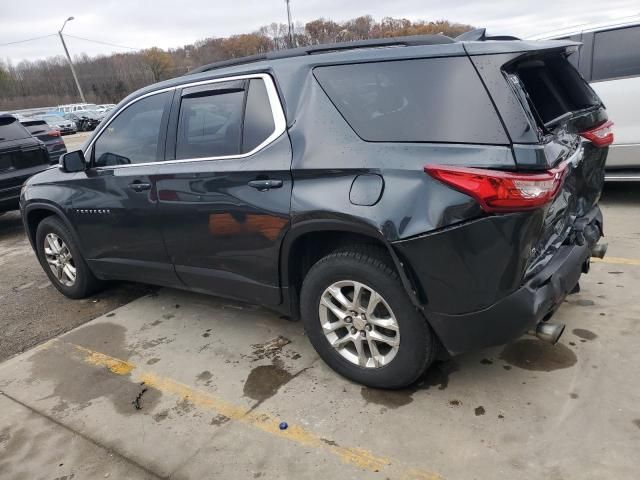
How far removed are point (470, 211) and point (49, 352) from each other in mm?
3250

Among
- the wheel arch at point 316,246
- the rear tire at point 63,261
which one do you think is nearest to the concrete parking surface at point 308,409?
the wheel arch at point 316,246

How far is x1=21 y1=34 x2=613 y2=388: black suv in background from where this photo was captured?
2307 mm

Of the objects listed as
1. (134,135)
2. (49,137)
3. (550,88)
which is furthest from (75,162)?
(49,137)

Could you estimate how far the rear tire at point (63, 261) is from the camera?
458cm

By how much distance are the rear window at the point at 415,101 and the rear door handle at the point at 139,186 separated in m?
1.54

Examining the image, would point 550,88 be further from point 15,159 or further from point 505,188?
point 15,159

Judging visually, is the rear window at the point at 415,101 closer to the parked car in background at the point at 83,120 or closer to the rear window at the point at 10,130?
the rear window at the point at 10,130

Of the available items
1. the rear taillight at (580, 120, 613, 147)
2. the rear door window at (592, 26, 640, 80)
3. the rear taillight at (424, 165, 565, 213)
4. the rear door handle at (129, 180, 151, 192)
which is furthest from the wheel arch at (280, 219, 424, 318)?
the rear door window at (592, 26, 640, 80)

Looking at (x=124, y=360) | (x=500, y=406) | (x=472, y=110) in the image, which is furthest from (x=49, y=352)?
(x=472, y=110)

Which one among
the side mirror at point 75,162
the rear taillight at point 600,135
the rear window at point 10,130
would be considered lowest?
the rear taillight at point 600,135

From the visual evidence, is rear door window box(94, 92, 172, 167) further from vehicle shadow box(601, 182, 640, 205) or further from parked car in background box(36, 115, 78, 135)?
parked car in background box(36, 115, 78, 135)

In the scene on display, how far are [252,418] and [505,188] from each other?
1764mm

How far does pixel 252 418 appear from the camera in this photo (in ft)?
9.27

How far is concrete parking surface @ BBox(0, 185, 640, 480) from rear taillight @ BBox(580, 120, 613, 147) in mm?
1118
